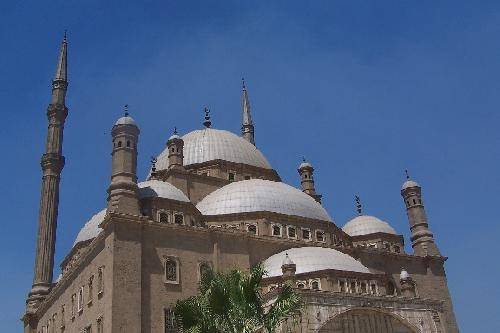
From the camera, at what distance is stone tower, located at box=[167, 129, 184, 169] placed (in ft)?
109

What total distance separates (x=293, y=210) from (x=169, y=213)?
687 cm

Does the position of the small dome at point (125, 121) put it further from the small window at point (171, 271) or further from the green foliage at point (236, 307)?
the green foliage at point (236, 307)

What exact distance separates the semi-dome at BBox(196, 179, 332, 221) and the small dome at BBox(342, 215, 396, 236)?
5.92m

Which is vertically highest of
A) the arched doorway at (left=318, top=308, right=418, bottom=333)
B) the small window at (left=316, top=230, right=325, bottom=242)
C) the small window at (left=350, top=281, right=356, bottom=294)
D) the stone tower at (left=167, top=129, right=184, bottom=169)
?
the stone tower at (left=167, top=129, right=184, bottom=169)

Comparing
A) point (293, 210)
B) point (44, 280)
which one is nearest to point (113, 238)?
point (293, 210)

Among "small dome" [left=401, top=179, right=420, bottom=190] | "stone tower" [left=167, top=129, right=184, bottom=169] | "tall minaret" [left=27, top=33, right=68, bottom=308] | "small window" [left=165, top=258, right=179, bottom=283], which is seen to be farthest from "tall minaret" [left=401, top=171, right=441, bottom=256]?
"tall minaret" [left=27, top=33, right=68, bottom=308]

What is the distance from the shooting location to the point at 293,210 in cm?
2997

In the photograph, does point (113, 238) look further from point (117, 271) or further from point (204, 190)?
point (204, 190)

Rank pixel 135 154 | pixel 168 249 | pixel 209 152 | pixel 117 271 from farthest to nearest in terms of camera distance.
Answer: pixel 209 152
pixel 135 154
pixel 168 249
pixel 117 271

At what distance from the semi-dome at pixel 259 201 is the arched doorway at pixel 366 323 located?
27.4 ft

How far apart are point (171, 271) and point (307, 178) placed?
644 inches

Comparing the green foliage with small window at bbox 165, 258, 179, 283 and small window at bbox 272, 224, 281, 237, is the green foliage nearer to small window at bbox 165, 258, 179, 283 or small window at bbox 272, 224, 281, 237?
small window at bbox 165, 258, 179, 283

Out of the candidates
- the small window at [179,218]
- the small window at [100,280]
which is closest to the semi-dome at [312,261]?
the small window at [179,218]

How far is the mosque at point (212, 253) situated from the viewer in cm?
2250
